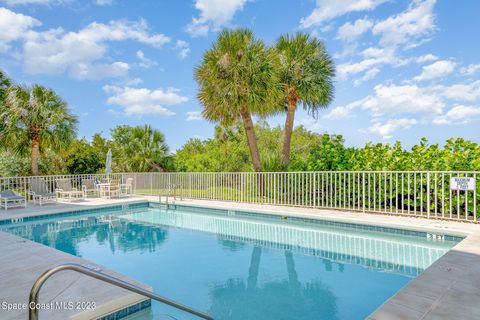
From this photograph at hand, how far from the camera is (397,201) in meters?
7.77

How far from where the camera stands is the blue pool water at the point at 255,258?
3639mm

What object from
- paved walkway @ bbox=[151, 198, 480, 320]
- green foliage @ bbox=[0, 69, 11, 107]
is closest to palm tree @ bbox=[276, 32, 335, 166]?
paved walkway @ bbox=[151, 198, 480, 320]

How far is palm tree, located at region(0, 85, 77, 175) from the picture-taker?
1340 cm

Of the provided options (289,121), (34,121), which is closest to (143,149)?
(34,121)

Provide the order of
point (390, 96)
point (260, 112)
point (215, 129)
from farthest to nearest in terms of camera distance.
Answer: point (215, 129)
point (390, 96)
point (260, 112)

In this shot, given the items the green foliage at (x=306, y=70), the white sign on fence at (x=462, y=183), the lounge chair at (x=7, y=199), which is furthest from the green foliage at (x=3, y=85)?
the white sign on fence at (x=462, y=183)

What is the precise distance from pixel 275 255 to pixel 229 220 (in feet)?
11.3

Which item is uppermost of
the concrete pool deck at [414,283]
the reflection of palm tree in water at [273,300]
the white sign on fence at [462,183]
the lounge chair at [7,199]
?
the white sign on fence at [462,183]

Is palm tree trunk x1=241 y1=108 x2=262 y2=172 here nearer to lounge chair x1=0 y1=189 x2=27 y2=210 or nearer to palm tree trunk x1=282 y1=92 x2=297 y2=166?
palm tree trunk x1=282 y1=92 x2=297 y2=166

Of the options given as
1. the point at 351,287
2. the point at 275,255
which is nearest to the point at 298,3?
the point at 275,255

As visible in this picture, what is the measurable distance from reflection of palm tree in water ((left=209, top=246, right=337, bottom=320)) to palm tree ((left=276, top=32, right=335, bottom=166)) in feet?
27.4

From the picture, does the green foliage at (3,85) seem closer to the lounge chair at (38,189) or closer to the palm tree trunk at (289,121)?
the lounge chair at (38,189)

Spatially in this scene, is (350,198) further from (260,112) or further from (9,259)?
(9,259)

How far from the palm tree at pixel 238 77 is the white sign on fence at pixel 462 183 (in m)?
6.67
